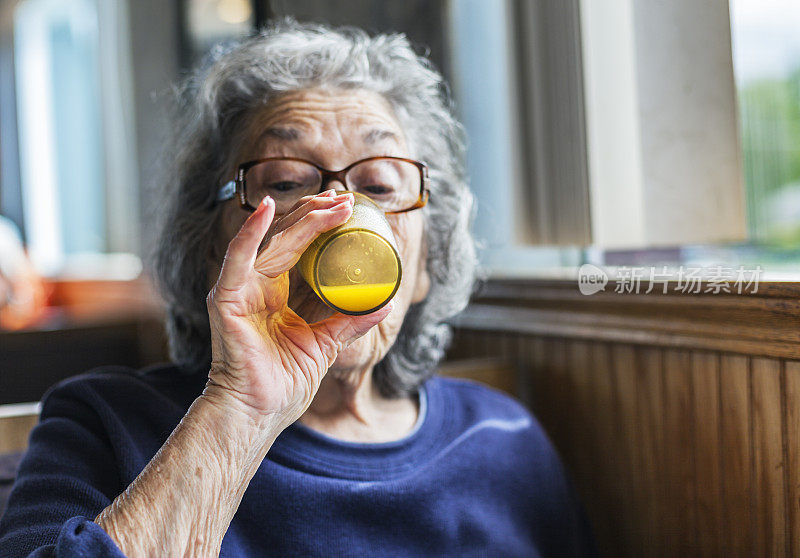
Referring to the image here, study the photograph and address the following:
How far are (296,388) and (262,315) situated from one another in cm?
9

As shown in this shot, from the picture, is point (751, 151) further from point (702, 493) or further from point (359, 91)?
point (359, 91)

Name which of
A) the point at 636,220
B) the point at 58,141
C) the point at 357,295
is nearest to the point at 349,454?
the point at 357,295

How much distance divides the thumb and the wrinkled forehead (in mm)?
281

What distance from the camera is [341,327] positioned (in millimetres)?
886

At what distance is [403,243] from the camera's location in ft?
3.67

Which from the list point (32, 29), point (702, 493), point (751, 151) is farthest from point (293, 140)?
point (32, 29)

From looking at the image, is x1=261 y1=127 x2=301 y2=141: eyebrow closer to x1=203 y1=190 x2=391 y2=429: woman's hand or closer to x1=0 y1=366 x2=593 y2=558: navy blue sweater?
→ x1=203 y1=190 x2=391 y2=429: woman's hand

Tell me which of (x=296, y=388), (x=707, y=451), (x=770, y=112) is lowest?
(x=707, y=451)

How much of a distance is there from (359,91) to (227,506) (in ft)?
2.20

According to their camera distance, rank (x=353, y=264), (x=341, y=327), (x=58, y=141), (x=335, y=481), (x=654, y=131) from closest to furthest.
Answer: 1. (x=353, y=264)
2. (x=341, y=327)
3. (x=335, y=481)
4. (x=654, y=131)
5. (x=58, y=141)

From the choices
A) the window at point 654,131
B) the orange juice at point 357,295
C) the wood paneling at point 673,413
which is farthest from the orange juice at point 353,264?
the window at point 654,131

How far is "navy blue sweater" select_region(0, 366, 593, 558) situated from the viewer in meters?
0.87

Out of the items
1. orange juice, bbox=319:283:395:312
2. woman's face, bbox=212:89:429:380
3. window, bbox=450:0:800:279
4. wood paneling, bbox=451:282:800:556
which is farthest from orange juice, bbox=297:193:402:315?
window, bbox=450:0:800:279

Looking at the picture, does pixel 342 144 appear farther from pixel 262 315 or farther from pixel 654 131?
pixel 654 131
